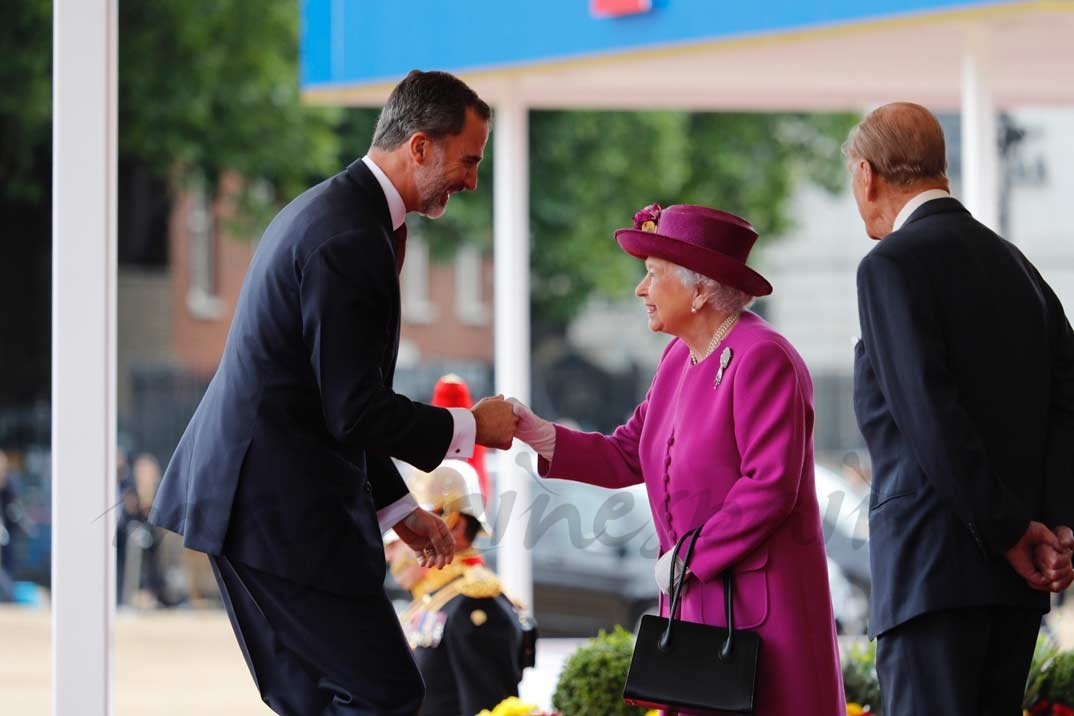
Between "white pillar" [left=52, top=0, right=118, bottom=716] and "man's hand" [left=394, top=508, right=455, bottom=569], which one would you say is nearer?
"man's hand" [left=394, top=508, right=455, bottom=569]

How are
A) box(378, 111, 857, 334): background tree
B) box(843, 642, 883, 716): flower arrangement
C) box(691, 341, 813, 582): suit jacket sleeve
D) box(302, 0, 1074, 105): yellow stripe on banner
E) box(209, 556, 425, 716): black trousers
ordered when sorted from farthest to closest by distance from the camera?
1. box(378, 111, 857, 334): background tree
2. box(302, 0, 1074, 105): yellow stripe on banner
3. box(843, 642, 883, 716): flower arrangement
4. box(691, 341, 813, 582): suit jacket sleeve
5. box(209, 556, 425, 716): black trousers

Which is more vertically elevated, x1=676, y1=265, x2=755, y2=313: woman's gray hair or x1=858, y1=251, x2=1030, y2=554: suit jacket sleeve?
x1=676, y1=265, x2=755, y2=313: woman's gray hair

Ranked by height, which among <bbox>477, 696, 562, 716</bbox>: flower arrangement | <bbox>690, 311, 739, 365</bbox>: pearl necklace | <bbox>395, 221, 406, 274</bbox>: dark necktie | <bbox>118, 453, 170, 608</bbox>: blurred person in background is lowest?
<bbox>118, 453, 170, 608</bbox>: blurred person in background

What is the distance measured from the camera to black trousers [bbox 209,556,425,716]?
2.87m

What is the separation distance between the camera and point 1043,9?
15.8ft

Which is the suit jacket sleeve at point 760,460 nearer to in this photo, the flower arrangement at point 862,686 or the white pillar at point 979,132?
the flower arrangement at point 862,686

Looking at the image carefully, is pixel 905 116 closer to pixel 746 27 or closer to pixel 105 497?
pixel 105 497

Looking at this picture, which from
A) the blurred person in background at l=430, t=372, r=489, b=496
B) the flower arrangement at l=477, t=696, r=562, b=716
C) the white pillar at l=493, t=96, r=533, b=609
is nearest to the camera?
the flower arrangement at l=477, t=696, r=562, b=716

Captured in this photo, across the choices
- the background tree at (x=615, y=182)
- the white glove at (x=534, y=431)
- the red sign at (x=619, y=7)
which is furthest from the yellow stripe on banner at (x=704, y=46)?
the background tree at (x=615, y=182)

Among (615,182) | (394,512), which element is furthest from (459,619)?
(615,182)

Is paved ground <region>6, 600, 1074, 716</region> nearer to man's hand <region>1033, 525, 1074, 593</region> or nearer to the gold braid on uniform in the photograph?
the gold braid on uniform

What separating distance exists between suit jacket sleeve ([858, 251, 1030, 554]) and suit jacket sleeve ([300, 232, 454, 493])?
982mm

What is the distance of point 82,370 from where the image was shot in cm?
374

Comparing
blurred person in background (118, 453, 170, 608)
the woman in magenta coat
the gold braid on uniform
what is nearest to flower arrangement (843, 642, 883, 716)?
the gold braid on uniform
